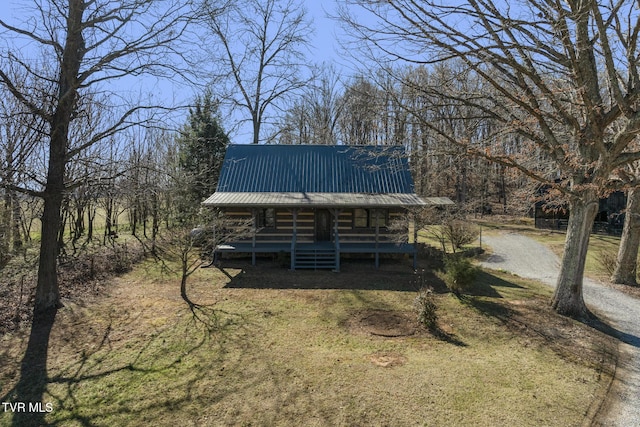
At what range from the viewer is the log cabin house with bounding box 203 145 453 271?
53.0 ft

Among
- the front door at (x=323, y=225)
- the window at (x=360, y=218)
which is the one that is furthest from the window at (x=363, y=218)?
the front door at (x=323, y=225)

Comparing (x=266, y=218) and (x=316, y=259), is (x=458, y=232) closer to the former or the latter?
(x=316, y=259)

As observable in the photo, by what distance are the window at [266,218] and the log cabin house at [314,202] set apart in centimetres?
5

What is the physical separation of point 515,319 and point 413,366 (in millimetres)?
4630

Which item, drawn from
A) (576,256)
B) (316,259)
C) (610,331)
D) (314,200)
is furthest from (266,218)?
(610,331)

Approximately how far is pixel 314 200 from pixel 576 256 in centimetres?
1006

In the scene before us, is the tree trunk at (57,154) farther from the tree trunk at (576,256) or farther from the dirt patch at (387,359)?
the tree trunk at (576,256)

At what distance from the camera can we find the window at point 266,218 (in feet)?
58.8

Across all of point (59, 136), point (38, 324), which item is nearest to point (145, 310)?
point (38, 324)

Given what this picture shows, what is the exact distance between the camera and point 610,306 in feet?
39.0

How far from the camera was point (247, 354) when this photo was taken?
7.58 m

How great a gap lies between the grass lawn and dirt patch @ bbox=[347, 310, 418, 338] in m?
0.06

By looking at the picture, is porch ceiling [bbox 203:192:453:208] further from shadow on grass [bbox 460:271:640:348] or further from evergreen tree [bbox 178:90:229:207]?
evergreen tree [bbox 178:90:229:207]

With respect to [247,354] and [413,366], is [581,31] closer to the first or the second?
[413,366]
